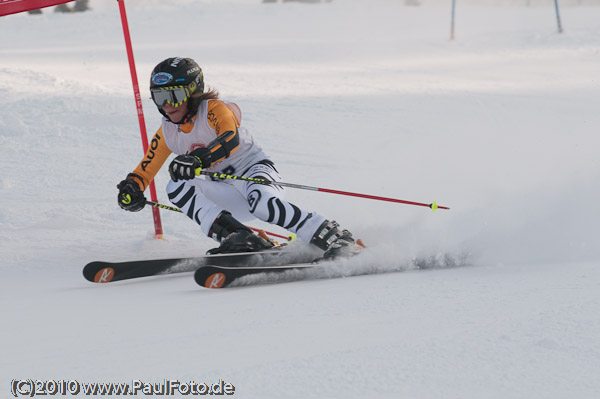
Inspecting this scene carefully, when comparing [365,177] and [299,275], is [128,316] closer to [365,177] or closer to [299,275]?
[299,275]

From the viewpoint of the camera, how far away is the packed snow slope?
225 centimetres

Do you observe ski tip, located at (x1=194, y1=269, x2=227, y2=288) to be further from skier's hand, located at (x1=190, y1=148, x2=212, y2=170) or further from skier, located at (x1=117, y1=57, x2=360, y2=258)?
skier's hand, located at (x1=190, y1=148, x2=212, y2=170)

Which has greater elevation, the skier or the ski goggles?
the ski goggles

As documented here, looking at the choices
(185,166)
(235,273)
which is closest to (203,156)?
(185,166)

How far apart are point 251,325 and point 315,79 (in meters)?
9.17

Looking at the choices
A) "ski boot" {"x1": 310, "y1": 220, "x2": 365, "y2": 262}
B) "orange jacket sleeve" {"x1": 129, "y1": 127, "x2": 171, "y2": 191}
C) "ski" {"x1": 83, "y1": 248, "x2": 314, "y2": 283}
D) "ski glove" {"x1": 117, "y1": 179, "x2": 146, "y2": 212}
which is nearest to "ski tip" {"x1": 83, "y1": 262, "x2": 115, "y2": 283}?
"ski" {"x1": 83, "y1": 248, "x2": 314, "y2": 283}

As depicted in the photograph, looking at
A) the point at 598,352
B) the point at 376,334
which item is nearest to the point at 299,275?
the point at 376,334

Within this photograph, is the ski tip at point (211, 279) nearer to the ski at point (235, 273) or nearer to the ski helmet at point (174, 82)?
the ski at point (235, 273)

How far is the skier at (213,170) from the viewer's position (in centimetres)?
389

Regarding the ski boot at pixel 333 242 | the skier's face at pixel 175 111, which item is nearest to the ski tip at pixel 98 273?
the skier's face at pixel 175 111

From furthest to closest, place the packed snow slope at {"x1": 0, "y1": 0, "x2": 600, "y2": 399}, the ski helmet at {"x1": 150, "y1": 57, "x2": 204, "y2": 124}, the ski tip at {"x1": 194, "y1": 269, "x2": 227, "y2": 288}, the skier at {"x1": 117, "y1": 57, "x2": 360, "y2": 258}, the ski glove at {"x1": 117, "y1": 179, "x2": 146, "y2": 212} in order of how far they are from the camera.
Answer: the ski glove at {"x1": 117, "y1": 179, "x2": 146, "y2": 212}, the ski helmet at {"x1": 150, "y1": 57, "x2": 204, "y2": 124}, the skier at {"x1": 117, "y1": 57, "x2": 360, "y2": 258}, the ski tip at {"x1": 194, "y1": 269, "x2": 227, "y2": 288}, the packed snow slope at {"x1": 0, "y1": 0, "x2": 600, "y2": 399}

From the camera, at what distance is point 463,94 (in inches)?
408

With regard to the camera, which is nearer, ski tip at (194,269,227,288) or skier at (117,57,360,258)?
ski tip at (194,269,227,288)

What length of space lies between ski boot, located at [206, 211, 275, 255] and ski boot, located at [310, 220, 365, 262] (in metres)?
0.31
